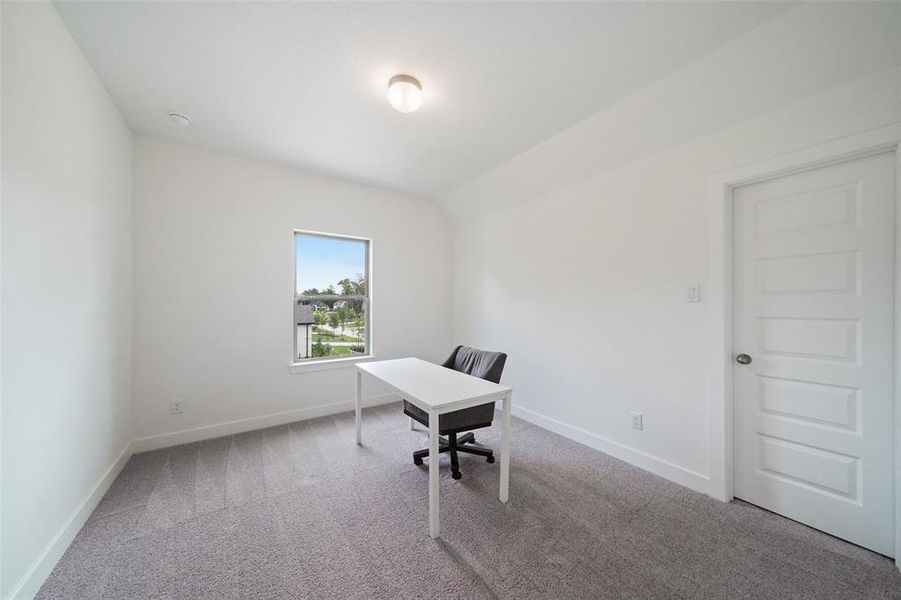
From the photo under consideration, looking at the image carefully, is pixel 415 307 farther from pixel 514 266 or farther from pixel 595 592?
pixel 595 592

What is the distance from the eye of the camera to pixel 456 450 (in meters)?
2.57

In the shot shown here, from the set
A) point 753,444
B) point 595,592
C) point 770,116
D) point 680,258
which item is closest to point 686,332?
point 680,258

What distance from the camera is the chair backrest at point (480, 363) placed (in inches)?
102

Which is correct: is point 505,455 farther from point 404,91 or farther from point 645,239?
point 404,91

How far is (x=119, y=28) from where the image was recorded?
171 centimetres

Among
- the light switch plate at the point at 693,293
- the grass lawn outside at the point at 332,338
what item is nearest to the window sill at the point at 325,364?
the grass lawn outside at the point at 332,338

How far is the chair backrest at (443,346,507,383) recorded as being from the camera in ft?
8.51

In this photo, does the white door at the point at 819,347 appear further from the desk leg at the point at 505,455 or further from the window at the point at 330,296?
the window at the point at 330,296

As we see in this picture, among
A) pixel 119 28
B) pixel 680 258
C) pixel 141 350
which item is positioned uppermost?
pixel 119 28

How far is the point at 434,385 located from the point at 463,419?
0.39m

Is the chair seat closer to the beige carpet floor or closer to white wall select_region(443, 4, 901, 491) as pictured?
the beige carpet floor

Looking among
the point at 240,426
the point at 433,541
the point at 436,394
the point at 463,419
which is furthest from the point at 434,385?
the point at 240,426

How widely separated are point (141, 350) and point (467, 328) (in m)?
3.31

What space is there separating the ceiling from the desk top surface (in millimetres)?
1953
